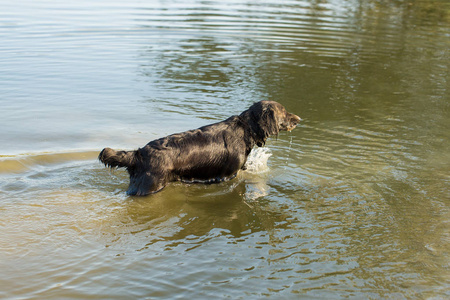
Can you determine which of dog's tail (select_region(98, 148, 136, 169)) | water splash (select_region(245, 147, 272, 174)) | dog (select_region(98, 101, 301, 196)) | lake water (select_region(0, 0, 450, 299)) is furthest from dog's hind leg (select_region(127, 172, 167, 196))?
water splash (select_region(245, 147, 272, 174))

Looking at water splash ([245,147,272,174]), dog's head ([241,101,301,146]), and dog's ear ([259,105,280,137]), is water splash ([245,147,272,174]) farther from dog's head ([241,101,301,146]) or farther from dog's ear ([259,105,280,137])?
dog's ear ([259,105,280,137])

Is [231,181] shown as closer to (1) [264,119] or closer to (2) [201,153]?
(2) [201,153]

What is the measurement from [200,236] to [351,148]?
13.4ft

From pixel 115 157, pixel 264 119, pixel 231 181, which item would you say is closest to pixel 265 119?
pixel 264 119

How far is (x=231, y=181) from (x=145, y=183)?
5.20 feet

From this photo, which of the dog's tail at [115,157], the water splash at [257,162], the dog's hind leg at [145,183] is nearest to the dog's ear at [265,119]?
the water splash at [257,162]

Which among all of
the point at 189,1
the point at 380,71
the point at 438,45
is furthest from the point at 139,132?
the point at 189,1

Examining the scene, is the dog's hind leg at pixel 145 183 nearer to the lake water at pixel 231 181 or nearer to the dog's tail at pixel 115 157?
the lake water at pixel 231 181

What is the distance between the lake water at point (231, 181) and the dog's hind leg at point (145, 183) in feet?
0.57

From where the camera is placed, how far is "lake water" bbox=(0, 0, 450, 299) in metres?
4.90

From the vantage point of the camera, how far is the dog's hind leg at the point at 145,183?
6.55 meters

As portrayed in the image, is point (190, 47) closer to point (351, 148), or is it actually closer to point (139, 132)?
point (139, 132)

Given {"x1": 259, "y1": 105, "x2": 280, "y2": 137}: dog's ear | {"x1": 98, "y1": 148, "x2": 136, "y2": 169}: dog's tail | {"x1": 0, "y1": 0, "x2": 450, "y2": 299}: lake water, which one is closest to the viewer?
{"x1": 0, "y1": 0, "x2": 450, "y2": 299}: lake water

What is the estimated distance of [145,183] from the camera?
6.56 metres
